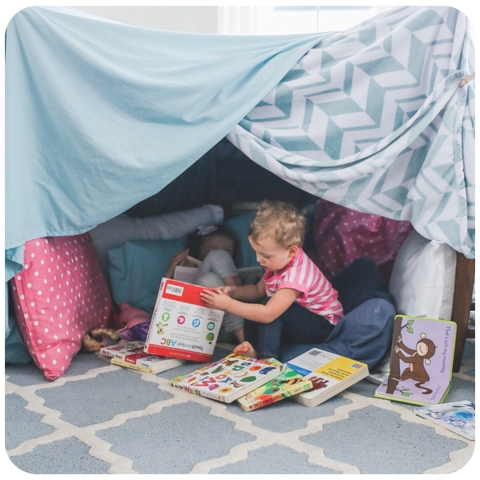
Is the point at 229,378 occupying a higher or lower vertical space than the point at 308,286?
lower

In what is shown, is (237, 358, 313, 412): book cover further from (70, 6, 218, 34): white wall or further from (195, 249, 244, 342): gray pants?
(70, 6, 218, 34): white wall

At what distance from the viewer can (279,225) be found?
1.58m

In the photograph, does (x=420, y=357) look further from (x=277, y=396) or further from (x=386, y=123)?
(x=386, y=123)

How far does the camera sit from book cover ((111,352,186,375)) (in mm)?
1560

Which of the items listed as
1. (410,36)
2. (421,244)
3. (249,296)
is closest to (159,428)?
(249,296)

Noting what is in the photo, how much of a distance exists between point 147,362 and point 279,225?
1.69 ft

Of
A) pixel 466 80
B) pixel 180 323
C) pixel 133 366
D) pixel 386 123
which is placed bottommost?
pixel 133 366

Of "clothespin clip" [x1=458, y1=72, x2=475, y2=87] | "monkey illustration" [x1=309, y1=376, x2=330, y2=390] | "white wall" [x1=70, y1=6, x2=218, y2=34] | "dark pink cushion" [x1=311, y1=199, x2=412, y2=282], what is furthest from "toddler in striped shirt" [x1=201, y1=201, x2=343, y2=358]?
"white wall" [x1=70, y1=6, x2=218, y2=34]

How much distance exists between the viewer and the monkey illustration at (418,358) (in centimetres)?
145

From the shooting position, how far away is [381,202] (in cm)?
158

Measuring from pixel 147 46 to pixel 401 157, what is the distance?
750mm

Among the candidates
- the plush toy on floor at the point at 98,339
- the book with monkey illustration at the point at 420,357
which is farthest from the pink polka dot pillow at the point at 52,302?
the book with monkey illustration at the point at 420,357

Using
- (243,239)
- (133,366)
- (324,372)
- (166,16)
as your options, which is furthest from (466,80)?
(166,16)

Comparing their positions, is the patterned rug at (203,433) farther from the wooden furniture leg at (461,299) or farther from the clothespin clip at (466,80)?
the clothespin clip at (466,80)
